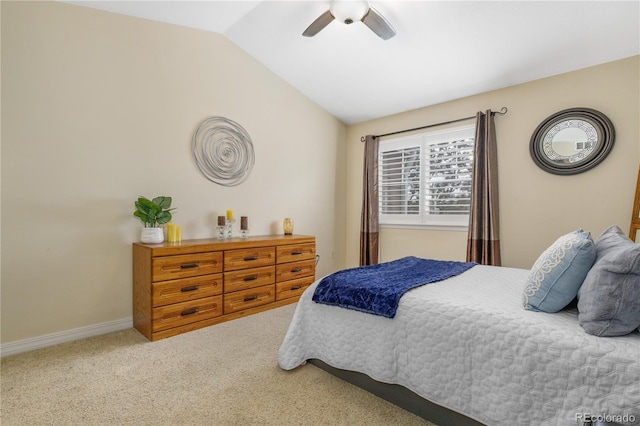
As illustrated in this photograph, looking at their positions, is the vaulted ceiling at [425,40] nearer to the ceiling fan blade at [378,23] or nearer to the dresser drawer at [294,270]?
the ceiling fan blade at [378,23]

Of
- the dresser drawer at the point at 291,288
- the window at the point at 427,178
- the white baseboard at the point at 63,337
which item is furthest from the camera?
the window at the point at 427,178

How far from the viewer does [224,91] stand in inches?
127

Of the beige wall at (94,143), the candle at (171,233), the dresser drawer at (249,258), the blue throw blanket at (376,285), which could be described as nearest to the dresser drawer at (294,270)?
the dresser drawer at (249,258)

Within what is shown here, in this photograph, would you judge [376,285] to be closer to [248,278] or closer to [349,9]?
[248,278]

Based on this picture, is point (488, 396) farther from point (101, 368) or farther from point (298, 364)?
point (101, 368)

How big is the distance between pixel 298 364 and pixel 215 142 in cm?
233

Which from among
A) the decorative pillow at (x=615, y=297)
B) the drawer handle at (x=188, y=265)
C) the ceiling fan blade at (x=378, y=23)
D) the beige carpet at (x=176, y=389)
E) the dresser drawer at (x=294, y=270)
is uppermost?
the ceiling fan blade at (x=378, y=23)

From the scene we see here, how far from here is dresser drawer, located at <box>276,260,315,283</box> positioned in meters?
3.20

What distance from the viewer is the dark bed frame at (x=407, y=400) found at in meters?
1.33

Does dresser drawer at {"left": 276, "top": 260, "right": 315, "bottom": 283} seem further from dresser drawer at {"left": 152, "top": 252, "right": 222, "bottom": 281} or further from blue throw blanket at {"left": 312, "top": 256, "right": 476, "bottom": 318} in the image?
blue throw blanket at {"left": 312, "top": 256, "right": 476, "bottom": 318}

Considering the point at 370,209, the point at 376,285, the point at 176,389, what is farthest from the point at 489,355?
the point at 370,209

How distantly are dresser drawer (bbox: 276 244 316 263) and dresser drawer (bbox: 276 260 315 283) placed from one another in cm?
5

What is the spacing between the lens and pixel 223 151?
3.21 m

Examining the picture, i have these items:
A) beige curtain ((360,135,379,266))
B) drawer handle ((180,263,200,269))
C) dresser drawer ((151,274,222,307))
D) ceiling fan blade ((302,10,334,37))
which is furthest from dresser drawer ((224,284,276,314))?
ceiling fan blade ((302,10,334,37))
